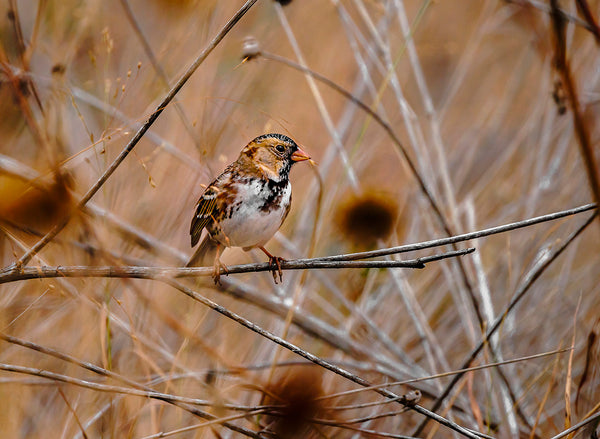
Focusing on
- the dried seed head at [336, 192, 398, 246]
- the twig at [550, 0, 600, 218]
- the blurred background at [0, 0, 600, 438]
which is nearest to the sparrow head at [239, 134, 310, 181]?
the blurred background at [0, 0, 600, 438]

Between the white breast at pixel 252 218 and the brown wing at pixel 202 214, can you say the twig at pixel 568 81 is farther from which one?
the brown wing at pixel 202 214

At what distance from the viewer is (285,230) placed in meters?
2.91

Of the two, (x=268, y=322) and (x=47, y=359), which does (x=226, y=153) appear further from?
(x=47, y=359)

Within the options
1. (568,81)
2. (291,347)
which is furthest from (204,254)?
(568,81)

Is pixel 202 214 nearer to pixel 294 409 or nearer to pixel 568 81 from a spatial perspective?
pixel 294 409

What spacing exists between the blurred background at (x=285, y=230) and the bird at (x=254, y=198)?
0.41ft

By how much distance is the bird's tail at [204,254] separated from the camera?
243 centimetres

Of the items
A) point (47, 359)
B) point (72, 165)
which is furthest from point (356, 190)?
point (47, 359)

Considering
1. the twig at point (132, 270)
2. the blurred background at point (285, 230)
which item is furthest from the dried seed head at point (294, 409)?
the twig at point (132, 270)

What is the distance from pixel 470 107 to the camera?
3998mm

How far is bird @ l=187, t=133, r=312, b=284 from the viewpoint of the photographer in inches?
84.7

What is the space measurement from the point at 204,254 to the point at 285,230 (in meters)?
0.55

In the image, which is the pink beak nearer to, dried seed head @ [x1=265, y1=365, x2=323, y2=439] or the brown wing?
the brown wing

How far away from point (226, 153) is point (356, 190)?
24.0 inches
